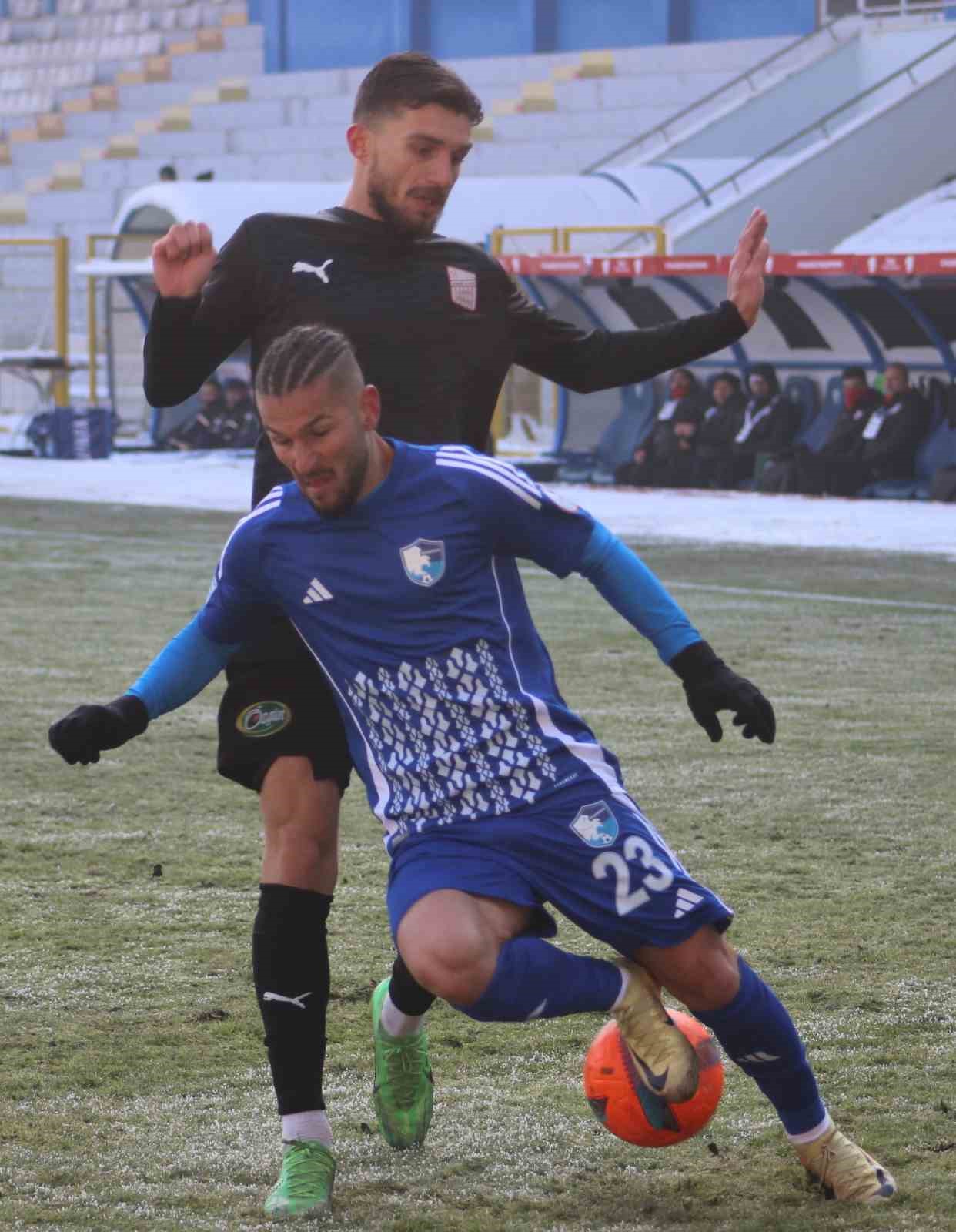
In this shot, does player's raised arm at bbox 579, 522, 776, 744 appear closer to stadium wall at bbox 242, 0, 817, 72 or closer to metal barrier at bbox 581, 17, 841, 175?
metal barrier at bbox 581, 17, 841, 175

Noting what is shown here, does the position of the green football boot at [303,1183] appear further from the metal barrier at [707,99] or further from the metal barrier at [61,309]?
the metal barrier at [707,99]

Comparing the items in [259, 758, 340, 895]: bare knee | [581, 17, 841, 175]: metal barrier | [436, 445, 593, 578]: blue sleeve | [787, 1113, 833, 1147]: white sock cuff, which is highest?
[581, 17, 841, 175]: metal barrier

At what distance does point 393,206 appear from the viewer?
3.71m

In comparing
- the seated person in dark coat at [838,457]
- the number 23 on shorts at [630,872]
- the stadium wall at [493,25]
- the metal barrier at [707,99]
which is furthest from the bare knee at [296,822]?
the stadium wall at [493,25]

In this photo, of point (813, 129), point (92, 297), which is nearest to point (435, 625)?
point (92, 297)

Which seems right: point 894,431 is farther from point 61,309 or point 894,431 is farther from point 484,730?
point 484,730

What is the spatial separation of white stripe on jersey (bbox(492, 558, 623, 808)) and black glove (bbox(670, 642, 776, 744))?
0.55 feet

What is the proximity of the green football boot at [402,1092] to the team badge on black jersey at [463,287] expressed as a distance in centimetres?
130

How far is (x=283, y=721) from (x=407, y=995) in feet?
1.76

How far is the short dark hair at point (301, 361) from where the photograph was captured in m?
3.24

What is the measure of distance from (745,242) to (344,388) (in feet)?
3.81

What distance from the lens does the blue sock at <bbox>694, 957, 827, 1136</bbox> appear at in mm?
3297

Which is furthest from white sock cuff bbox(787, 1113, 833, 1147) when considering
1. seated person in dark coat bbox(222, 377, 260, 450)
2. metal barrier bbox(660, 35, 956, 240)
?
metal barrier bbox(660, 35, 956, 240)

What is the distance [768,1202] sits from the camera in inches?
134
